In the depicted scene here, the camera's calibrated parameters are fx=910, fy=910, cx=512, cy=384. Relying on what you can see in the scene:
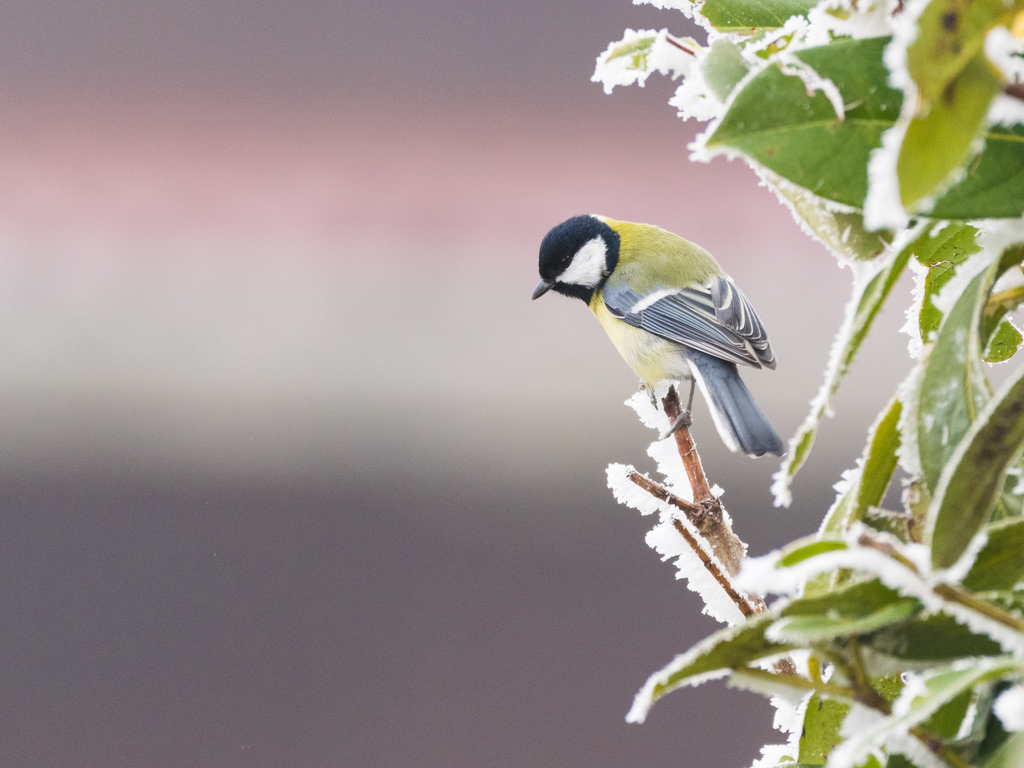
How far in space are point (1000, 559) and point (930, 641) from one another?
34mm

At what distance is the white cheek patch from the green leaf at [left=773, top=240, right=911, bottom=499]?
1304 millimetres

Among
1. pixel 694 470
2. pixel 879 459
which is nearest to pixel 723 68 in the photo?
pixel 879 459

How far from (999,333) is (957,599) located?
29 centimetres

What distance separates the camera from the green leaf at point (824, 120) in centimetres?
30

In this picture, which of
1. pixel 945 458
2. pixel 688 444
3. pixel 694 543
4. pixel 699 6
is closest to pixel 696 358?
pixel 688 444

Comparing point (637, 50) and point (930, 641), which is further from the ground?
point (637, 50)

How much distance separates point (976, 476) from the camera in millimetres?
277

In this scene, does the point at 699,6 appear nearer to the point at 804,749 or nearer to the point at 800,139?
the point at 800,139

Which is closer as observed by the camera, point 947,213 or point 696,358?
point 947,213

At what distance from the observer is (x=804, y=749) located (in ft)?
1.38

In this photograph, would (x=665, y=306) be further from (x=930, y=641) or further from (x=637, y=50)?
(x=930, y=641)

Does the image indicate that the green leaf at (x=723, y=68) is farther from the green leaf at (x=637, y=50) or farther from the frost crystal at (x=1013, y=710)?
the frost crystal at (x=1013, y=710)

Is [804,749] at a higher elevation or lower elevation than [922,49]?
lower

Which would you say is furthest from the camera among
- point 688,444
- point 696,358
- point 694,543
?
point 696,358
